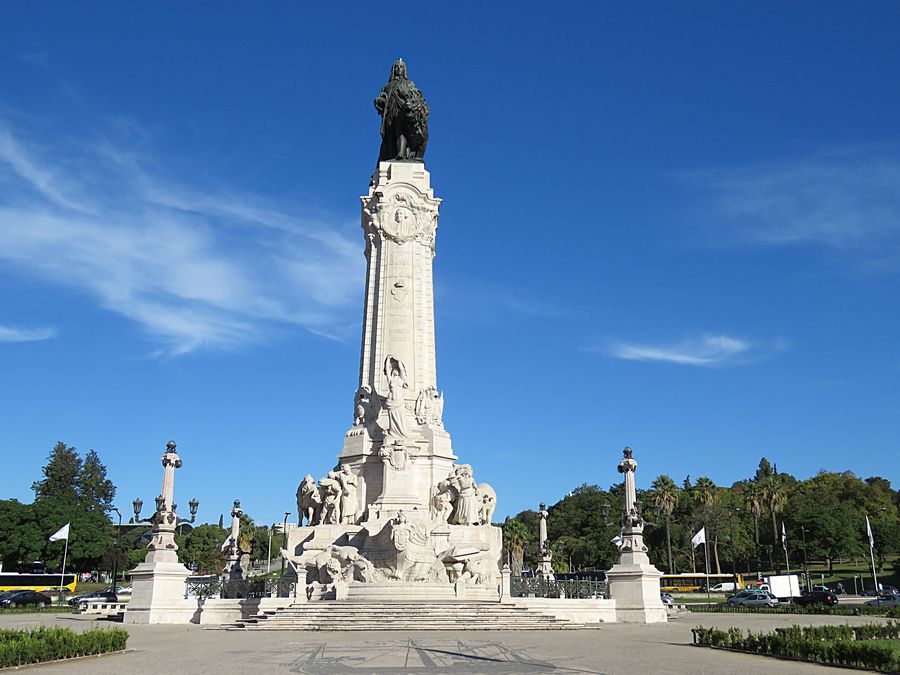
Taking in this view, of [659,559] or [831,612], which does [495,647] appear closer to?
[831,612]

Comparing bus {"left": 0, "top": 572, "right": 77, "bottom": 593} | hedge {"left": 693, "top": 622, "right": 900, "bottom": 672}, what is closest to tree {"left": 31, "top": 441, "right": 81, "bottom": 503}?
bus {"left": 0, "top": 572, "right": 77, "bottom": 593}

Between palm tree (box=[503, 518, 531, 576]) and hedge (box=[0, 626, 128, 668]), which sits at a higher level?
palm tree (box=[503, 518, 531, 576])

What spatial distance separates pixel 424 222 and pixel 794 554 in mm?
58340

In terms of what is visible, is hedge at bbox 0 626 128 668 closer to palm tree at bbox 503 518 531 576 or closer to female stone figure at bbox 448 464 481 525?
female stone figure at bbox 448 464 481 525

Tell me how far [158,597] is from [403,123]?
2544 cm

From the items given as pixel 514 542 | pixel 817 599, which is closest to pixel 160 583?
pixel 817 599

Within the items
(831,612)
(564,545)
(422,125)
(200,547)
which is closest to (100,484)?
(200,547)

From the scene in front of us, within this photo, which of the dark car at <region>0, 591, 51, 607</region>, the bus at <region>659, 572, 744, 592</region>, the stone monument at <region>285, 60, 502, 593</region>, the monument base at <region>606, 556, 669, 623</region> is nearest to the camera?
the stone monument at <region>285, 60, 502, 593</region>

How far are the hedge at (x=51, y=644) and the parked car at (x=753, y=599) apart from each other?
3215cm

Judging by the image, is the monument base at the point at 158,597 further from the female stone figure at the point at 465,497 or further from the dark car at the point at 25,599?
the dark car at the point at 25,599

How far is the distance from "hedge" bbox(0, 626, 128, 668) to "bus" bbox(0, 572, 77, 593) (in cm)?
4902

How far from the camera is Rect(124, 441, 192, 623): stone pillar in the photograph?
30.4 metres

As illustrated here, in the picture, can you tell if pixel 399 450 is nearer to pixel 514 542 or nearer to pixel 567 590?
pixel 567 590

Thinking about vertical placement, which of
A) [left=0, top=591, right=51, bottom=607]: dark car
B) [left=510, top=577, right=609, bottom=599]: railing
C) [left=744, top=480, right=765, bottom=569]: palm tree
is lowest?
[left=0, top=591, right=51, bottom=607]: dark car
